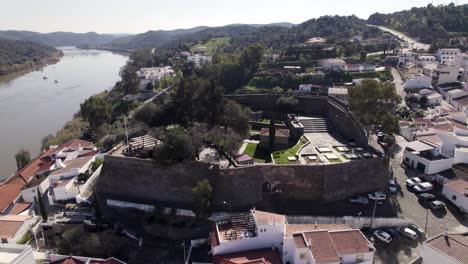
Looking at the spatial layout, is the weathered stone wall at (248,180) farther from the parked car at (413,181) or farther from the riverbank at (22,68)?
the riverbank at (22,68)

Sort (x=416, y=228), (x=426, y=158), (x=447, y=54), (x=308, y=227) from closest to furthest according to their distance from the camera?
(x=308, y=227), (x=416, y=228), (x=426, y=158), (x=447, y=54)

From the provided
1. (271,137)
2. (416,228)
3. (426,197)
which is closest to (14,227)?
(271,137)

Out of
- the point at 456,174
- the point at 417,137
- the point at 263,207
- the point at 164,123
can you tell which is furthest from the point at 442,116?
the point at 164,123

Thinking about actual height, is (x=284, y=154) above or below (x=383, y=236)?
above

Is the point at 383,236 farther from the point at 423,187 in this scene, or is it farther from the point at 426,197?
the point at 423,187

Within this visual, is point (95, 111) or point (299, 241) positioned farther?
point (95, 111)

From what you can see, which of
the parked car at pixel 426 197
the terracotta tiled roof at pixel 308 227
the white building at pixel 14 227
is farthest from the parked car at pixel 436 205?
the white building at pixel 14 227
